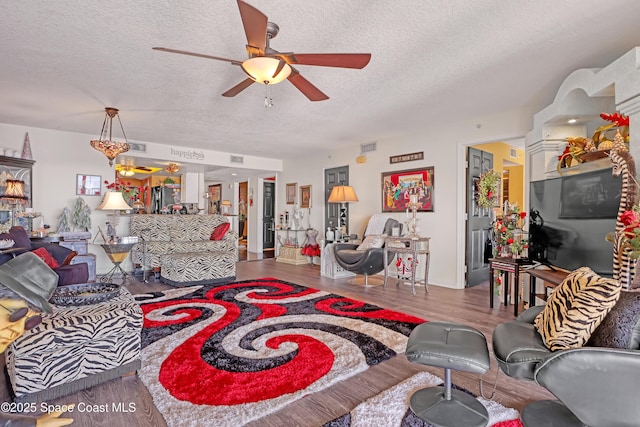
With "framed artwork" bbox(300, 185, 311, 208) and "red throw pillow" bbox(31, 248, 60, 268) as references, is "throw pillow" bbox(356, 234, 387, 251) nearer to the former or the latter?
"framed artwork" bbox(300, 185, 311, 208)

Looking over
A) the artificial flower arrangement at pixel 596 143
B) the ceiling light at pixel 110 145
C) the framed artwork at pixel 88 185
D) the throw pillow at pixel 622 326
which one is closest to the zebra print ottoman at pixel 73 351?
the throw pillow at pixel 622 326

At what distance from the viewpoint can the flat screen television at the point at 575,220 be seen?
244 cm

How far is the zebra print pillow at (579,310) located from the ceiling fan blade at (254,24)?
205 cm

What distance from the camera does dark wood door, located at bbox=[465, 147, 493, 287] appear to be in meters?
4.95

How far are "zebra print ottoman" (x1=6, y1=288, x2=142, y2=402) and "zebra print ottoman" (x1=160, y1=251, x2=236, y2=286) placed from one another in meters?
2.59

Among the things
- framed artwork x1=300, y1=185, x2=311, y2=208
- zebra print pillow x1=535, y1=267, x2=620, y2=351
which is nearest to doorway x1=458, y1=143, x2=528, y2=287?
zebra print pillow x1=535, y1=267, x2=620, y2=351

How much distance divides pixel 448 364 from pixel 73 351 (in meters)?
2.08

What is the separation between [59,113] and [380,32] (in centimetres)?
439

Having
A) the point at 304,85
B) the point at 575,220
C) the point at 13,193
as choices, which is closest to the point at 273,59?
the point at 304,85

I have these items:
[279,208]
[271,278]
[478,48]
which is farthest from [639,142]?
[279,208]

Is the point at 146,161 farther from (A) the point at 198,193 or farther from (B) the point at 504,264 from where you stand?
(B) the point at 504,264

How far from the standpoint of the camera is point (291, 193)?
8.05m

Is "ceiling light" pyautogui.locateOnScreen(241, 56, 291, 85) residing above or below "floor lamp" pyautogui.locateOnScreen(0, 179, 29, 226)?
above

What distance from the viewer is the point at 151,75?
3209 mm
